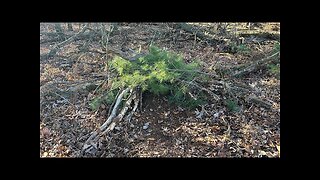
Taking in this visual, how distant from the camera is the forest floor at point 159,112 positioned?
3.42m

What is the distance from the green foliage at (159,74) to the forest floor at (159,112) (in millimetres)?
85

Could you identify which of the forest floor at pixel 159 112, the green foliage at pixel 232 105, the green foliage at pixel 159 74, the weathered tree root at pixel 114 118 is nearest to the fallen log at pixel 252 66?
the forest floor at pixel 159 112

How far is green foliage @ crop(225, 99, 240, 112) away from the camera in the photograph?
3.58 metres

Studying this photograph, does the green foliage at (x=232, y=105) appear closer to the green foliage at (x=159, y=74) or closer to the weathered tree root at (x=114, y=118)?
the green foliage at (x=159, y=74)

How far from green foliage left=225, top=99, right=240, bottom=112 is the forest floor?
1.7 inches

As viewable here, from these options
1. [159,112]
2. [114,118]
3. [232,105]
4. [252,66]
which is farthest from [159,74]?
[252,66]

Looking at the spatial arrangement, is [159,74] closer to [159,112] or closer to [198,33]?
[159,112]

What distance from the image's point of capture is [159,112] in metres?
3.57

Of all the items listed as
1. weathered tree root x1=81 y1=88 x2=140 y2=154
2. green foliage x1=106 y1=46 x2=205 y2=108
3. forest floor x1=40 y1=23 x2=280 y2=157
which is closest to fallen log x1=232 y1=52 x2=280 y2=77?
forest floor x1=40 y1=23 x2=280 y2=157

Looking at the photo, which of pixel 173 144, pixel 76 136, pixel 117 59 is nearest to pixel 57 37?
pixel 117 59

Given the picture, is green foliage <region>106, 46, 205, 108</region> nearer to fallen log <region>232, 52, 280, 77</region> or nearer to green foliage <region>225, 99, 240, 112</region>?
green foliage <region>225, 99, 240, 112</region>

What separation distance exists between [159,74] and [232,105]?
0.79 metres
